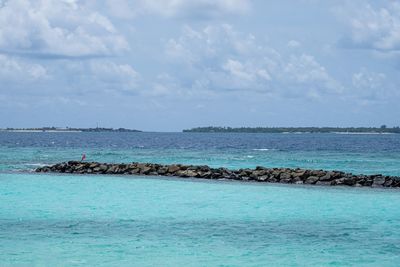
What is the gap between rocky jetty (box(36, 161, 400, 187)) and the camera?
28578 mm

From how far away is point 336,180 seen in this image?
28766 millimetres

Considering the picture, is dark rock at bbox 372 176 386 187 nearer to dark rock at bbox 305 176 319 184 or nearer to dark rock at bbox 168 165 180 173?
dark rock at bbox 305 176 319 184

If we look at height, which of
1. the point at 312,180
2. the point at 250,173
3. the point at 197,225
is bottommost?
the point at 197,225

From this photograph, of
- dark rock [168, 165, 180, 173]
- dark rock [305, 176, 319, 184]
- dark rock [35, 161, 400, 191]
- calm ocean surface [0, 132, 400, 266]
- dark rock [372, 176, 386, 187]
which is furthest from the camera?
dark rock [168, 165, 180, 173]

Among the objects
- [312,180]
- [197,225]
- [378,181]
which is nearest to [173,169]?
[312,180]

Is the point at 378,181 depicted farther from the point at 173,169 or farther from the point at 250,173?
the point at 173,169

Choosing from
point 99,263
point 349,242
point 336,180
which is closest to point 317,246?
point 349,242

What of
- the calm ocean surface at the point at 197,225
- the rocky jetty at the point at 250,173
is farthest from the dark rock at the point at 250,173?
the calm ocean surface at the point at 197,225

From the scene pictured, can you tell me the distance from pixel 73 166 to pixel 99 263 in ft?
80.7

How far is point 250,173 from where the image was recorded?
31891mm

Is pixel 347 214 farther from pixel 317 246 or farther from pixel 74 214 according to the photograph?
pixel 74 214

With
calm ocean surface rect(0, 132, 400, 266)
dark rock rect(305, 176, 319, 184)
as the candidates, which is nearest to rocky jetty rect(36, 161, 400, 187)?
dark rock rect(305, 176, 319, 184)

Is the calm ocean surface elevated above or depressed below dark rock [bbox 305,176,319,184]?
below

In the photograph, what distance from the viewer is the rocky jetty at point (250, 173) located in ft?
93.8
